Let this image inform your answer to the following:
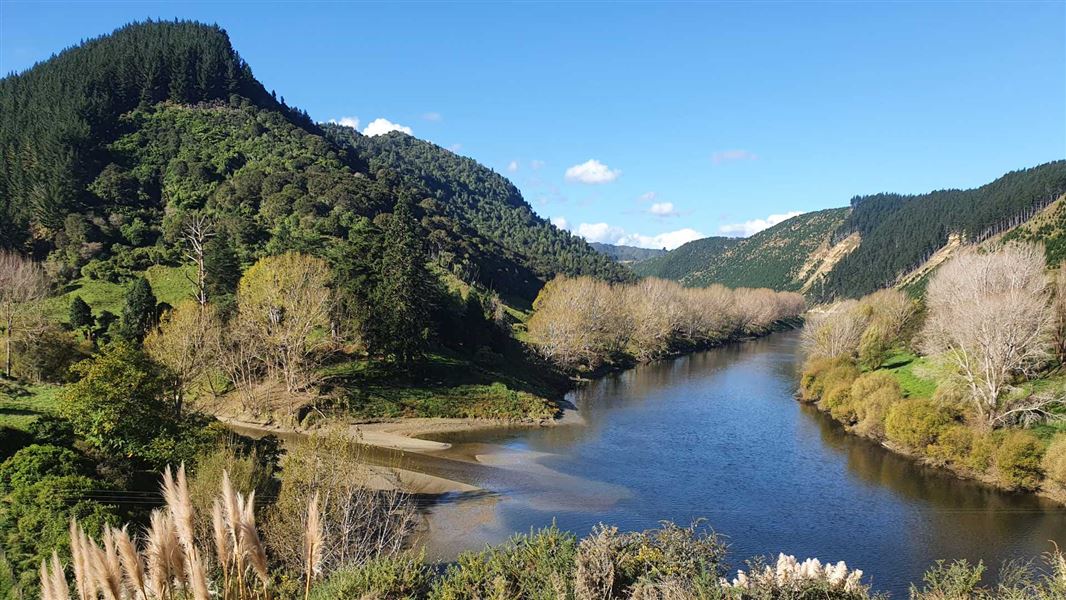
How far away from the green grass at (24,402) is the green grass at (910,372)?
61.9m

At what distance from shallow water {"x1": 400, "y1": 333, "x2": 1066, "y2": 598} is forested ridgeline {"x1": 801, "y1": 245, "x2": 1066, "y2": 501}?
1.95 metres

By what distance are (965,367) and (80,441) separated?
186 feet

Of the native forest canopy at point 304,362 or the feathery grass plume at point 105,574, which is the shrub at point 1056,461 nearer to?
the native forest canopy at point 304,362

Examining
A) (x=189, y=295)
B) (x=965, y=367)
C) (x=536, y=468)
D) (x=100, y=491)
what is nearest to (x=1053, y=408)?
(x=965, y=367)

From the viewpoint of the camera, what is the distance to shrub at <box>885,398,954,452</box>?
4578cm

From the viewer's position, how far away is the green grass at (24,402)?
83.7 ft

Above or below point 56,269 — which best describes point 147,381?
below

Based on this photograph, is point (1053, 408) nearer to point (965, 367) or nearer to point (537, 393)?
point (965, 367)

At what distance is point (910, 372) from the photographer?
62.1 metres

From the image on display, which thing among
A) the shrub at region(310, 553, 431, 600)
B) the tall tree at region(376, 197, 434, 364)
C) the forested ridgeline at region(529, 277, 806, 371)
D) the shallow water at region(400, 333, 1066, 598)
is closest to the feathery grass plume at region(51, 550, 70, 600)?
the shrub at region(310, 553, 431, 600)

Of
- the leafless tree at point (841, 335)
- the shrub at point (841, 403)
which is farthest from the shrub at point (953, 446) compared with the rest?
the leafless tree at point (841, 335)

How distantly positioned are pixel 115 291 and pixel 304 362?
1119 inches

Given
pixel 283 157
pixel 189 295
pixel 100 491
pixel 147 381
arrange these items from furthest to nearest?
pixel 283 157, pixel 189 295, pixel 147 381, pixel 100 491

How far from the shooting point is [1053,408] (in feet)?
145
